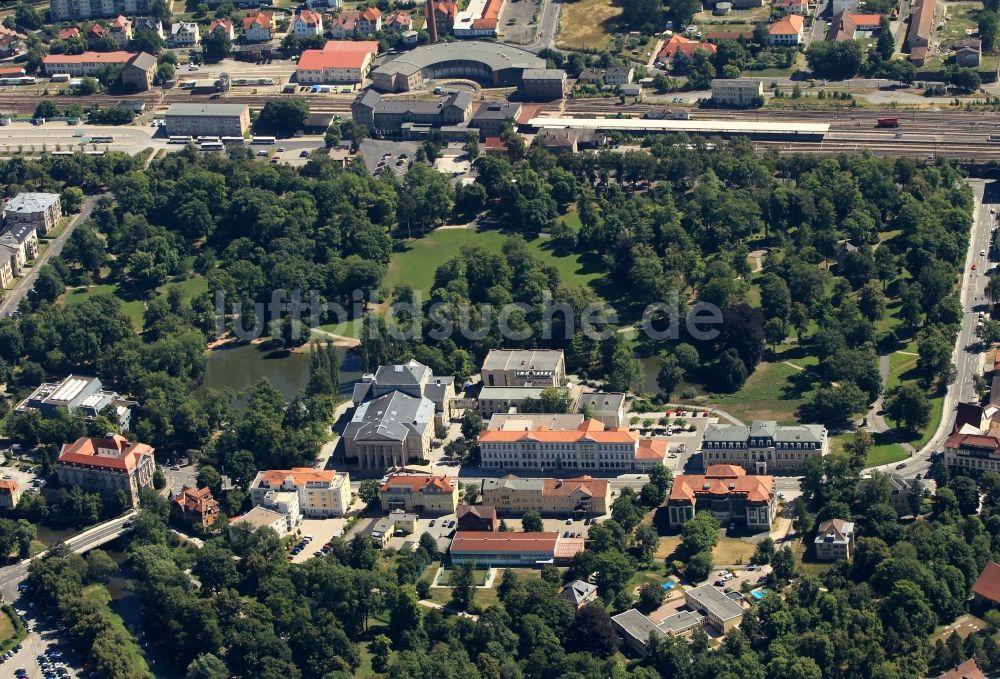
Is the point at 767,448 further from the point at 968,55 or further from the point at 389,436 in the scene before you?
the point at 968,55

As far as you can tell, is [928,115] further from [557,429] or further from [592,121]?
[557,429]

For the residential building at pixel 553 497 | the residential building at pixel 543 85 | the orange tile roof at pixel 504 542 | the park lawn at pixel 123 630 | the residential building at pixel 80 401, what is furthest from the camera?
the residential building at pixel 543 85

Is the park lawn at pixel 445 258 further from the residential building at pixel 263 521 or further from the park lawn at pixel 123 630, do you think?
the park lawn at pixel 123 630

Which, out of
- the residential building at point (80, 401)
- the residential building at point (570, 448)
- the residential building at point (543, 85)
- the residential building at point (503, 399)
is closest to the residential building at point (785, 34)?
the residential building at point (543, 85)

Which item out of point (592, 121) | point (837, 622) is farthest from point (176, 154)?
point (837, 622)

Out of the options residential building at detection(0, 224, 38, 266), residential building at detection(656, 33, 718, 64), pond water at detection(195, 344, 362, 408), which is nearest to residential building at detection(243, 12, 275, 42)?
residential building at detection(656, 33, 718, 64)

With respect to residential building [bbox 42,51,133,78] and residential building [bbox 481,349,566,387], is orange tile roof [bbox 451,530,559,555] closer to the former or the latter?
residential building [bbox 481,349,566,387]
